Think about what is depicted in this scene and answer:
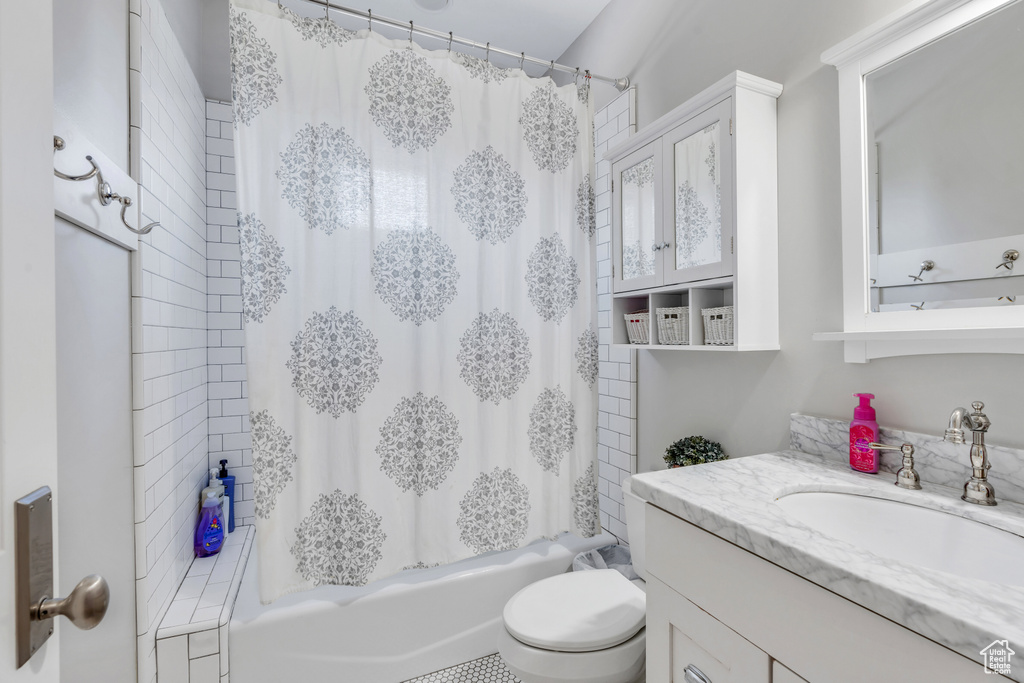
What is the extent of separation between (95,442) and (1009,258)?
193 cm

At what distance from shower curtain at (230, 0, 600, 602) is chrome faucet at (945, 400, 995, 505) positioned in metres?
1.21

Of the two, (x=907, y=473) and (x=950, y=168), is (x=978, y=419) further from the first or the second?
(x=950, y=168)

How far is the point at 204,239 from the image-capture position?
84.5 inches

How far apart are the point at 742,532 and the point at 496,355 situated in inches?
45.1

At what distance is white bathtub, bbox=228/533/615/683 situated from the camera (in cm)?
150

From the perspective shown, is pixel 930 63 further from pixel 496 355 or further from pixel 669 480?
pixel 496 355

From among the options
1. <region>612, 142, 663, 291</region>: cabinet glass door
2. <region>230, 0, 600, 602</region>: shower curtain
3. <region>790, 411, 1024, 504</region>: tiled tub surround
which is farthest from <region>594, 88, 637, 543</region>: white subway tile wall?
<region>790, 411, 1024, 504</region>: tiled tub surround

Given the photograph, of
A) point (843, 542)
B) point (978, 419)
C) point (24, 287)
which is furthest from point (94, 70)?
point (978, 419)

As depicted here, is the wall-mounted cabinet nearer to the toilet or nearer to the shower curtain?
the shower curtain

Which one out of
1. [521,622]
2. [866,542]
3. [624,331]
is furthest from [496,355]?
[866,542]

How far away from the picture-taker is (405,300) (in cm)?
166

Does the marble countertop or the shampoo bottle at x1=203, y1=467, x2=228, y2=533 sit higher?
the marble countertop

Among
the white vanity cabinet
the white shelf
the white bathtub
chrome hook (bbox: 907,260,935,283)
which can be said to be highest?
chrome hook (bbox: 907,260,935,283)

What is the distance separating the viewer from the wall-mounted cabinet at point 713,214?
51.1 inches
